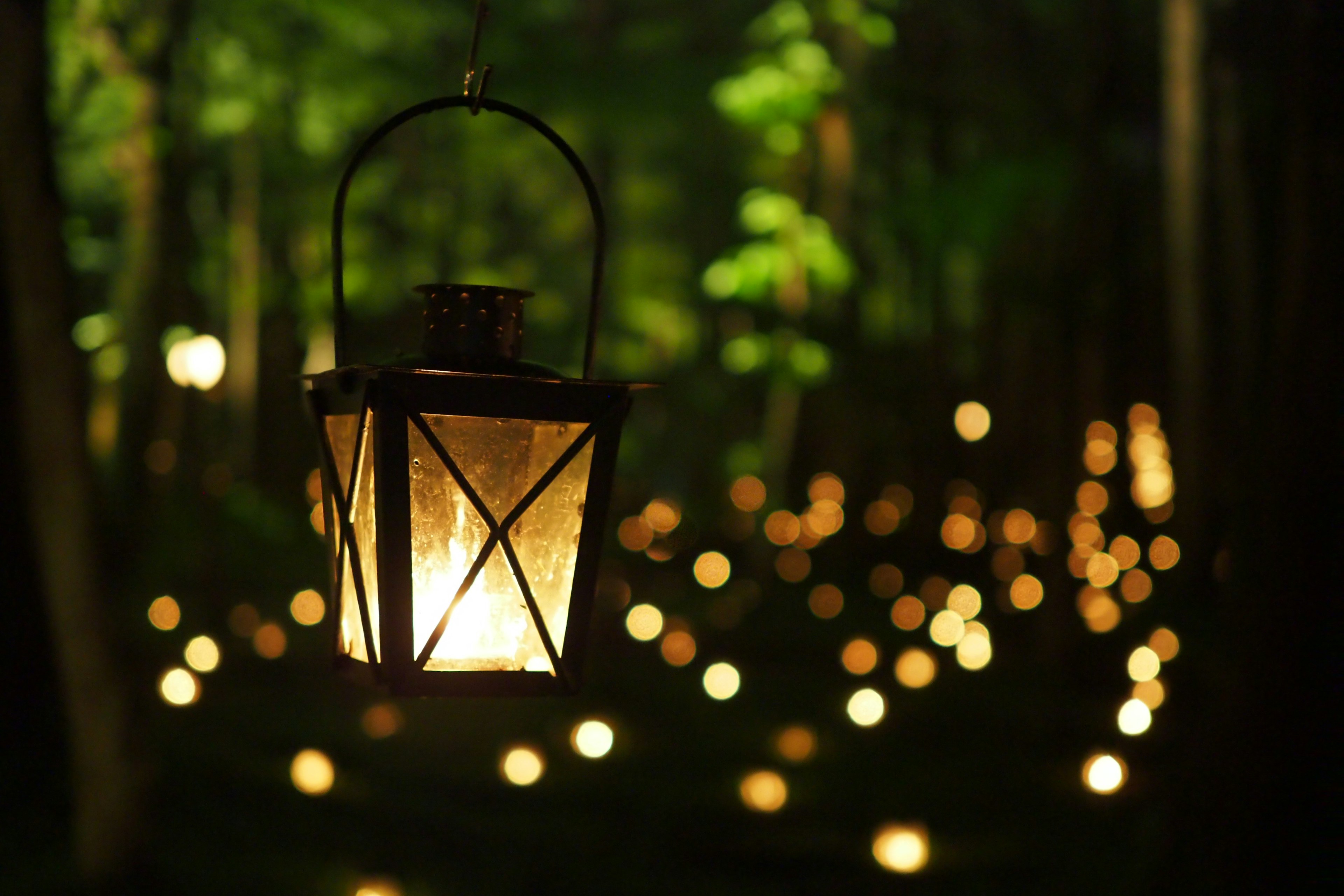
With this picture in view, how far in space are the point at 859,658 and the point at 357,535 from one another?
42.4 feet

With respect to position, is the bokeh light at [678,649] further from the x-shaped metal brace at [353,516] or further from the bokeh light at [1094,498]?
the x-shaped metal brace at [353,516]

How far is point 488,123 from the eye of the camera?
24797 mm

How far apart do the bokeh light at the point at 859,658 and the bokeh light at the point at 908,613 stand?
2492mm

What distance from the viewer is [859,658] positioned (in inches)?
589

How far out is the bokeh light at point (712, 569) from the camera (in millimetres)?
22969

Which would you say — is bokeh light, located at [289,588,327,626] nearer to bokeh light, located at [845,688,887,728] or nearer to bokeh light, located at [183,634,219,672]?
bokeh light, located at [183,634,219,672]

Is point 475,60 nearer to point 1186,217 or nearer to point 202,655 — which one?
point 202,655

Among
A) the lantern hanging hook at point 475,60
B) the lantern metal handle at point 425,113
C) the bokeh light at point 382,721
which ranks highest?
the lantern hanging hook at point 475,60

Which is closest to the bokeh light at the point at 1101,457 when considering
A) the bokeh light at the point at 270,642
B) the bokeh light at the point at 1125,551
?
the bokeh light at the point at 1125,551

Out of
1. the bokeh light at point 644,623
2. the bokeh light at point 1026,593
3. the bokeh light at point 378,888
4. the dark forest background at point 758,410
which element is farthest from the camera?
the bokeh light at point 1026,593

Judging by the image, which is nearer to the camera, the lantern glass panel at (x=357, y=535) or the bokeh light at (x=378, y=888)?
the lantern glass panel at (x=357, y=535)

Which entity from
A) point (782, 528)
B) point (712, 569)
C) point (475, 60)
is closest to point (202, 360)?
point (712, 569)

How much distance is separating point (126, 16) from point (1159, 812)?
7.38 m

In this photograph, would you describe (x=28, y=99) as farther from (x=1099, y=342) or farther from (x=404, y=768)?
(x=1099, y=342)
